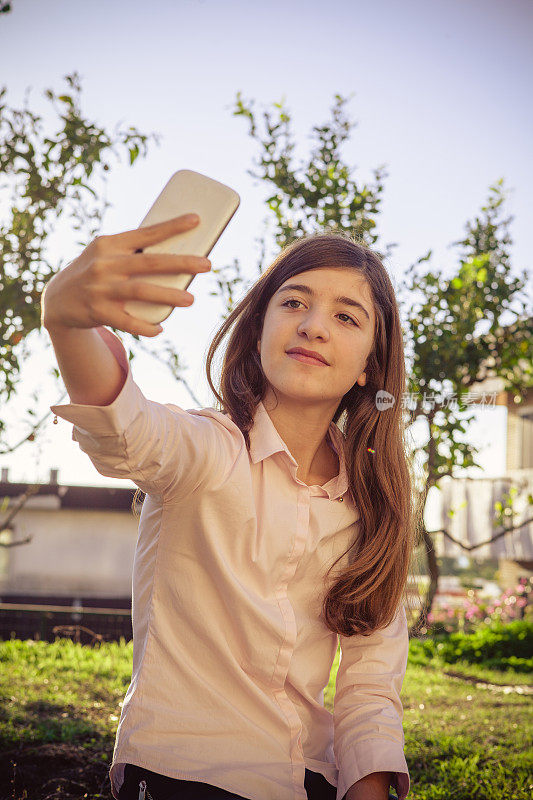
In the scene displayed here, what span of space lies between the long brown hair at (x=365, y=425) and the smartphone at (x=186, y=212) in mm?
890

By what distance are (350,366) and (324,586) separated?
637 millimetres

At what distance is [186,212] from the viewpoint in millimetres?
1314

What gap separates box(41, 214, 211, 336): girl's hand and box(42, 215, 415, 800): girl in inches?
3.9

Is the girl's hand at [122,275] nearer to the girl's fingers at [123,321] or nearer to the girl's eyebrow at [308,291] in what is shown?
the girl's fingers at [123,321]

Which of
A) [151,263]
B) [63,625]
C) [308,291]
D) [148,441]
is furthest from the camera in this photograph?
[63,625]

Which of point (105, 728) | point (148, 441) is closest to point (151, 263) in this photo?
point (148, 441)

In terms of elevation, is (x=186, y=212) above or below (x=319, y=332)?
above

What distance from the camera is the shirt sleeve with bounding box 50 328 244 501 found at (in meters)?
1.39

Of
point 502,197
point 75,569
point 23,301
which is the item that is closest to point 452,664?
point 502,197

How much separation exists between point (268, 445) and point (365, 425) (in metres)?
0.51

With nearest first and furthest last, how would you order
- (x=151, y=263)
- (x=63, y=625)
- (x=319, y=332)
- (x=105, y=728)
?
(x=151, y=263) → (x=319, y=332) → (x=105, y=728) → (x=63, y=625)

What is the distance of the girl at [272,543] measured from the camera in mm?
1748

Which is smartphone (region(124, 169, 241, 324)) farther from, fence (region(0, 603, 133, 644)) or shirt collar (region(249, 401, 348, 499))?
fence (region(0, 603, 133, 644))

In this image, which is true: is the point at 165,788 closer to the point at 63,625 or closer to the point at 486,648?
the point at 63,625
